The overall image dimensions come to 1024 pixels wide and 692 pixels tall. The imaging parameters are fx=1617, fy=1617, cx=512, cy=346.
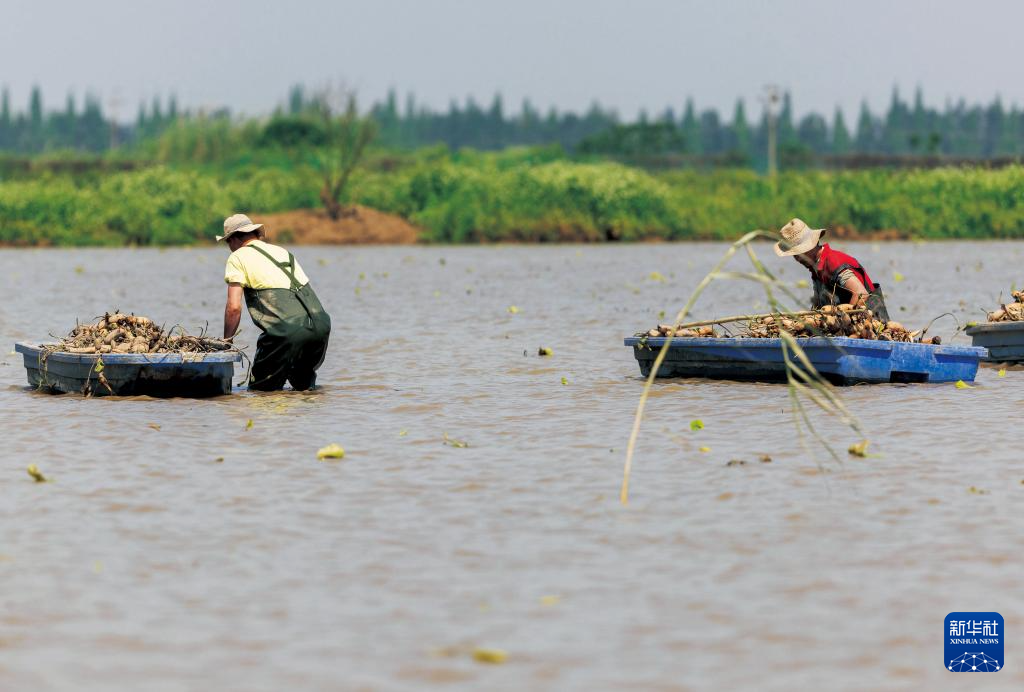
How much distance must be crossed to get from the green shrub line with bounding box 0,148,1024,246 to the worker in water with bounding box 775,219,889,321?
4565 cm

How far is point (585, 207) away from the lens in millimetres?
62625

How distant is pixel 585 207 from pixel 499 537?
178 feet

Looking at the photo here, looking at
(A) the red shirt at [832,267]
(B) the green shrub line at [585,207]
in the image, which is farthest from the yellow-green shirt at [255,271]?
(B) the green shrub line at [585,207]

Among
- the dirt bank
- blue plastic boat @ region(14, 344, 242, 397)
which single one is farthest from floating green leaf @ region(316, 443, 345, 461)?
the dirt bank

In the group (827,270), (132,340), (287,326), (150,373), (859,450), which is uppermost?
(827,270)

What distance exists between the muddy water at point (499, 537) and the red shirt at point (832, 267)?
1.15 metres

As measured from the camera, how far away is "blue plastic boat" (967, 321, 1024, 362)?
54.0 feet

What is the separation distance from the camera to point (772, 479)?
34.0 feet

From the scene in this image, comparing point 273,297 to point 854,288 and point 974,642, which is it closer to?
point 854,288

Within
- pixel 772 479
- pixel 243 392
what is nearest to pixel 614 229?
pixel 243 392

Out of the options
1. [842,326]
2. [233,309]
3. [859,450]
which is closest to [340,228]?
[233,309]

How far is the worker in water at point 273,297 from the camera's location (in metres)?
14.6

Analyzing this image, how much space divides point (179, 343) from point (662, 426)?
471cm

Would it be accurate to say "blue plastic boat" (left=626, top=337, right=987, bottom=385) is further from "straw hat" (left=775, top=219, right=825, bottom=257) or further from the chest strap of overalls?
the chest strap of overalls
